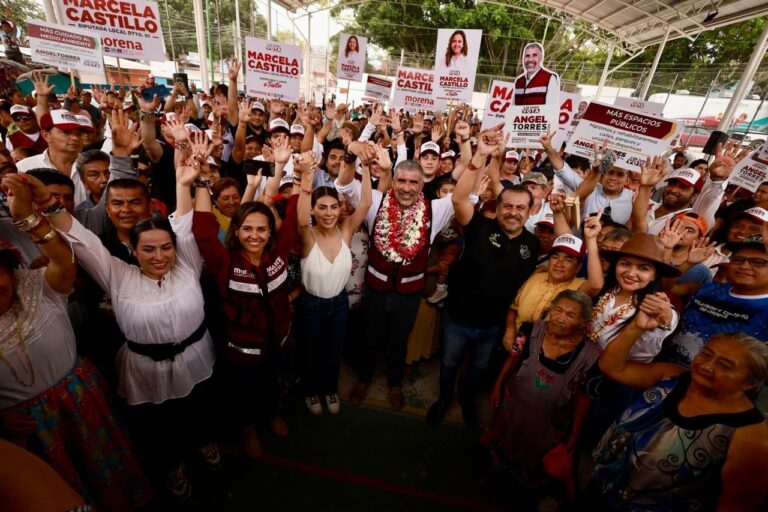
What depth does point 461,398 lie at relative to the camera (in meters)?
3.43

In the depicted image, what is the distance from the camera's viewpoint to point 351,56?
852 cm

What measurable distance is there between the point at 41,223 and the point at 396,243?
2.16 meters

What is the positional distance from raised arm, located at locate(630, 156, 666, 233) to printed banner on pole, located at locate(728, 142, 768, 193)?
208cm

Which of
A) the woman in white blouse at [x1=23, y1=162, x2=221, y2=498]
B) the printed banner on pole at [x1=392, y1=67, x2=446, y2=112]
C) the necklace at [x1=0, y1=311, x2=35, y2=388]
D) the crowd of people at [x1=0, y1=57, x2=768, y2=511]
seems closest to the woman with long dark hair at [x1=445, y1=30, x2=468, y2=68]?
the printed banner on pole at [x1=392, y1=67, x2=446, y2=112]

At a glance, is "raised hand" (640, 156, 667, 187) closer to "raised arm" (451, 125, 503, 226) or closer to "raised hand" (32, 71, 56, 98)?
"raised arm" (451, 125, 503, 226)

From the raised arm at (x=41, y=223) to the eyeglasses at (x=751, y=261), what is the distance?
13.0 ft

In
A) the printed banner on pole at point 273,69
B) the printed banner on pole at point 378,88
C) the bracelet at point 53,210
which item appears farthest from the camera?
the printed banner on pole at point 378,88

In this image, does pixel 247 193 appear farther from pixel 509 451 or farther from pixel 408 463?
pixel 509 451

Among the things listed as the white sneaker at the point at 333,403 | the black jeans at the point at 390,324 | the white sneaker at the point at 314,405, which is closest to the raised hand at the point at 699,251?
the black jeans at the point at 390,324

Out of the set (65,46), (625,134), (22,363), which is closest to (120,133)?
(22,363)

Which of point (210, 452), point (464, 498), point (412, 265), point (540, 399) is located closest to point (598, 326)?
point (540, 399)

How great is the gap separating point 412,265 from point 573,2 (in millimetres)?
18450

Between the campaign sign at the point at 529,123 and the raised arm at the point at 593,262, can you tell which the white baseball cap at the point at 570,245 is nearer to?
the raised arm at the point at 593,262

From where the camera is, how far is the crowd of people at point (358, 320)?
174 centimetres
